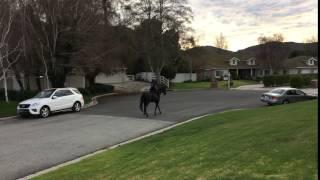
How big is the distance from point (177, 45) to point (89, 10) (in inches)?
984

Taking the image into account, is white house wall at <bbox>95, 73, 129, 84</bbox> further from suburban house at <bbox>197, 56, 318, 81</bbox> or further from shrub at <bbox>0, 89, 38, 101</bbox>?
suburban house at <bbox>197, 56, 318, 81</bbox>

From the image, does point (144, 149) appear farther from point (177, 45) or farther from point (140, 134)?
point (177, 45)

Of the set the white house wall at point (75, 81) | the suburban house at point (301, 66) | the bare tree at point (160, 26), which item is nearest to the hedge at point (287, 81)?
the bare tree at point (160, 26)

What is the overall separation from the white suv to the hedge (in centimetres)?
3729

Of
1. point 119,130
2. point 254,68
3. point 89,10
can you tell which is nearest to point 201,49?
point 254,68

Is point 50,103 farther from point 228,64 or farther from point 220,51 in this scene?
point 220,51

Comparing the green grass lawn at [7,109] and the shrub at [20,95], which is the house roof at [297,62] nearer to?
the shrub at [20,95]

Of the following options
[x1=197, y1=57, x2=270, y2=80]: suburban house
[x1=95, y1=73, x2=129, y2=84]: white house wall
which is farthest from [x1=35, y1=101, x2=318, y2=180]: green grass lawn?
[x1=197, y1=57, x2=270, y2=80]: suburban house

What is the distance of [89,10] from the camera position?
1629 inches

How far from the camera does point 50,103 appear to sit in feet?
91.2

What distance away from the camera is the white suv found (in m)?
27.1

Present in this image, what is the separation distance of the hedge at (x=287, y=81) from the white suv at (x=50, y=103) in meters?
37.3

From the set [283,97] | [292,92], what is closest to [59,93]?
[283,97]

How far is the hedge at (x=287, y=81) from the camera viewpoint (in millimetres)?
60078
